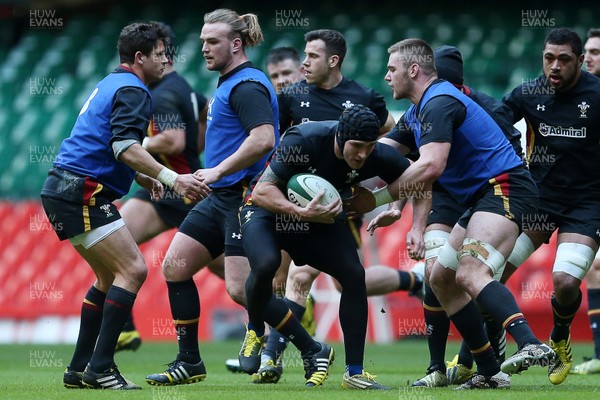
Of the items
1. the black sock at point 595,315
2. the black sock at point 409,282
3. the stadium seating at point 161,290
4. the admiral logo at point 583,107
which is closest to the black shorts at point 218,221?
the admiral logo at point 583,107

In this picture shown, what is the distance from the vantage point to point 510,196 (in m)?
6.84

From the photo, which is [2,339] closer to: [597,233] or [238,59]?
[238,59]

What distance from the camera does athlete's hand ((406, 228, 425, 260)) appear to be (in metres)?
6.86

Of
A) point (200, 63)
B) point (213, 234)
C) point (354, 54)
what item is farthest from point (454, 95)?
point (200, 63)

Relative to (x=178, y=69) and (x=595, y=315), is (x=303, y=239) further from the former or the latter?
(x=178, y=69)

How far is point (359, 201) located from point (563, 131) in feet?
5.78

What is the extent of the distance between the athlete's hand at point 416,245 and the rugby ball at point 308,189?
1.77ft

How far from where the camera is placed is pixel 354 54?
1938cm

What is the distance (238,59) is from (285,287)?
233 centimetres

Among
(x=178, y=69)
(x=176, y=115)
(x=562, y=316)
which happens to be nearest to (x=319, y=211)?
(x=562, y=316)

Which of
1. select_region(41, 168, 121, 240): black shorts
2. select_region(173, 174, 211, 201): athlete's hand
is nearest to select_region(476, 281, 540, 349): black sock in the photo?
select_region(173, 174, 211, 201): athlete's hand

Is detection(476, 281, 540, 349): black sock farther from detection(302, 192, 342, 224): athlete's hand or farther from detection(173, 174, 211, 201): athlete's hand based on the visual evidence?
detection(173, 174, 211, 201): athlete's hand

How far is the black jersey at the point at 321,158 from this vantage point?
6.73 meters

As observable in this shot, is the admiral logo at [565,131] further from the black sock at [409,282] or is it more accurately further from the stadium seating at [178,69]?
the stadium seating at [178,69]
